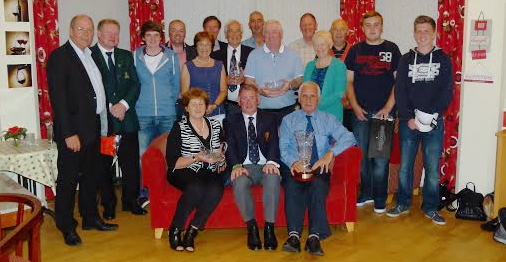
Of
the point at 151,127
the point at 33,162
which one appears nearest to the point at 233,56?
the point at 151,127

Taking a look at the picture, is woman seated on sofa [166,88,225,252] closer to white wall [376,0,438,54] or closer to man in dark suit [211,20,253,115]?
man in dark suit [211,20,253,115]

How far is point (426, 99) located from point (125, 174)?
2.44 m

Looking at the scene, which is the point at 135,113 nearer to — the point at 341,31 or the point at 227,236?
the point at 227,236

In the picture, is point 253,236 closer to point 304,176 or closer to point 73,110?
point 304,176

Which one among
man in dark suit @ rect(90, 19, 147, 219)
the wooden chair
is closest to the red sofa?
man in dark suit @ rect(90, 19, 147, 219)

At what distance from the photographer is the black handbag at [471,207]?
4.69m

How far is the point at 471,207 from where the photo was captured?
4.71 meters

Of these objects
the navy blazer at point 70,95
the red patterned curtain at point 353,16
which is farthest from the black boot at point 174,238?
the red patterned curtain at point 353,16

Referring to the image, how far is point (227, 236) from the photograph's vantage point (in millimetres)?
4379

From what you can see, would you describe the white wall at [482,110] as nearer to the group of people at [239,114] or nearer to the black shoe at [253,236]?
the group of people at [239,114]

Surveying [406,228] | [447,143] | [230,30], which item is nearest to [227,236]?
[406,228]

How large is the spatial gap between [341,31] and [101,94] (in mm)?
2196

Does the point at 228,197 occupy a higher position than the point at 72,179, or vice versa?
the point at 72,179

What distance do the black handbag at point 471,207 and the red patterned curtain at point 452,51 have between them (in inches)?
23.0
